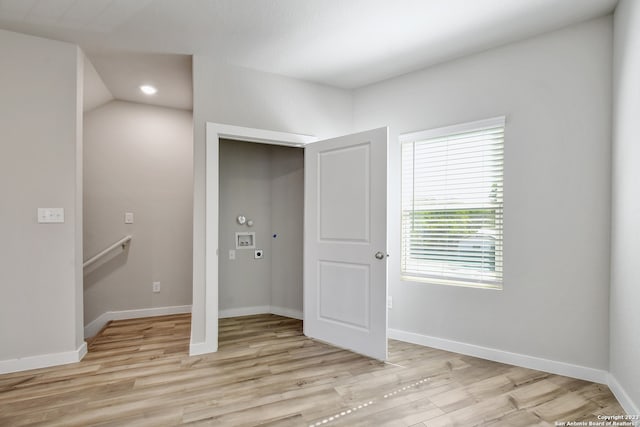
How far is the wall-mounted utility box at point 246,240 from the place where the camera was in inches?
179

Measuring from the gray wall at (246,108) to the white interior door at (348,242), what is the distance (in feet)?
1.44

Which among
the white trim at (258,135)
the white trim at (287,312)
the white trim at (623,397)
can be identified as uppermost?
the white trim at (258,135)

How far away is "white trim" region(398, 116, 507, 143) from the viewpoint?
9.89 ft

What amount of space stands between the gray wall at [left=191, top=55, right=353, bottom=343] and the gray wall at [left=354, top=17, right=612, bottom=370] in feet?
4.02

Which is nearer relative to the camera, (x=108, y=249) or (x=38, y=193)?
(x=38, y=193)

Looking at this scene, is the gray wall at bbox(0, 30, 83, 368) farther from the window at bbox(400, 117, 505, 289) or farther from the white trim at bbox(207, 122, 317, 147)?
the window at bbox(400, 117, 505, 289)

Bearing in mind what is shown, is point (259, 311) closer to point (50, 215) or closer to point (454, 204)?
point (50, 215)

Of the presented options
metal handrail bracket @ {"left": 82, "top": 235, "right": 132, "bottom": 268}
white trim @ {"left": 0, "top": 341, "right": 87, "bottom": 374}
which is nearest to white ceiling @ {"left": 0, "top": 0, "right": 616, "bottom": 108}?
metal handrail bracket @ {"left": 82, "top": 235, "right": 132, "bottom": 268}

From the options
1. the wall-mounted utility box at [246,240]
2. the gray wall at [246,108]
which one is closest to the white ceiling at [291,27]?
the gray wall at [246,108]

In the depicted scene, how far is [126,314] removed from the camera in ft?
14.1

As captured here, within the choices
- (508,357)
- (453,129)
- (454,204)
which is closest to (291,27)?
(453,129)

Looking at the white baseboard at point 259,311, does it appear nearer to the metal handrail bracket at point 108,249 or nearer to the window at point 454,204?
the metal handrail bracket at point 108,249

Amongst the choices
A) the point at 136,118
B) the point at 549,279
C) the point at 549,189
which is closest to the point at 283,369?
the point at 549,279

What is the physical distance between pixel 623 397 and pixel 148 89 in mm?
4884
